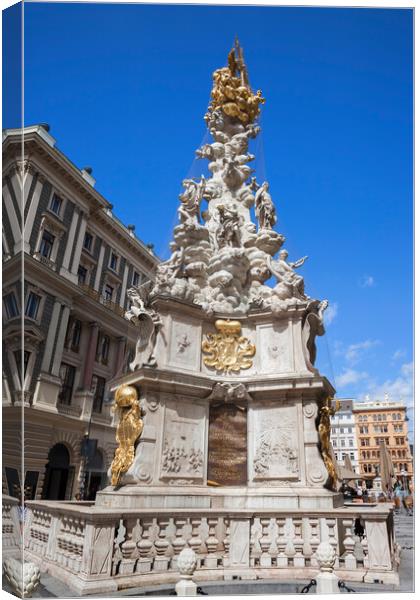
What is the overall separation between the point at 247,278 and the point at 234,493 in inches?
174

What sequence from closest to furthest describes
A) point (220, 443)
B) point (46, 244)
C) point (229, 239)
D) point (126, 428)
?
point (126, 428) < point (220, 443) < point (229, 239) < point (46, 244)

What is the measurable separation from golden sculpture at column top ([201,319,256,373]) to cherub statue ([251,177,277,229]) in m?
2.92

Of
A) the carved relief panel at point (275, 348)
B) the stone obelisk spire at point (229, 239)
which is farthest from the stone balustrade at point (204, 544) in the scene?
the stone obelisk spire at point (229, 239)

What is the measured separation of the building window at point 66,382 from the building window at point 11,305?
1943cm

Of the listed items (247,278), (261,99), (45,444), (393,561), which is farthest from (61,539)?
(45,444)

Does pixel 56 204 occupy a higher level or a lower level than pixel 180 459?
higher

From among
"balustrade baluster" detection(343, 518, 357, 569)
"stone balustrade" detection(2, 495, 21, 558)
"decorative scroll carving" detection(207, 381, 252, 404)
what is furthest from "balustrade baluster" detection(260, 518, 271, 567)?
"stone balustrade" detection(2, 495, 21, 558)

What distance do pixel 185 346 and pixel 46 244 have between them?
64.8ft

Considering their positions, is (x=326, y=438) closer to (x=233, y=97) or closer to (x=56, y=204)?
(x=233, y=97)

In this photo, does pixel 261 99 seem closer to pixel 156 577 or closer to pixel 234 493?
pixel 234 493

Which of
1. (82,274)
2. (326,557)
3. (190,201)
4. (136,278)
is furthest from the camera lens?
(136,278)

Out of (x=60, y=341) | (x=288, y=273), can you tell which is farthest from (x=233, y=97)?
(x=60, y=341)

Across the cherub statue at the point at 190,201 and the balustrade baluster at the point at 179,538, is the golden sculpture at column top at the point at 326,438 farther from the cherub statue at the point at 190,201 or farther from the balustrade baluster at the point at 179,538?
the cherub statue at the point at 190,201

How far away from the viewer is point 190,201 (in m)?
10.5
